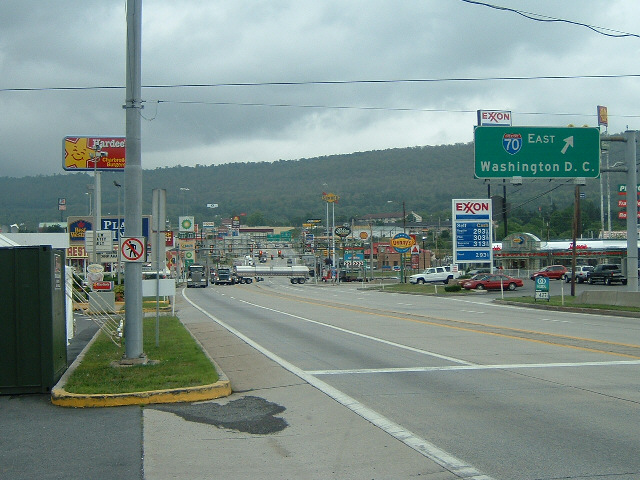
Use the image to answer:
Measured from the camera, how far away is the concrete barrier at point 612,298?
31750 millimetres

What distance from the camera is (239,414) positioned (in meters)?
9.74

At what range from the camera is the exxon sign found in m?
50.0

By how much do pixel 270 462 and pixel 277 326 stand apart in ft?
57.1

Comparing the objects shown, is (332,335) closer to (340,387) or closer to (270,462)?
(340,387)

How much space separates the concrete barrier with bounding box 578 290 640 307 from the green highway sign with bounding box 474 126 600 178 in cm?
656

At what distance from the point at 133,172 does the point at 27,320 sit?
3.69 meters

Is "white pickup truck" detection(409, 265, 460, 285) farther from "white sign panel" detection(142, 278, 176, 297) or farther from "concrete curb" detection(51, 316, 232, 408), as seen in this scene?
"concrete curb" detection(51, 316, 232, 408)

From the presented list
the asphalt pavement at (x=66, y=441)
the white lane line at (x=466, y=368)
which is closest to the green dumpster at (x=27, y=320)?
the asphalt pavement at (x=66, y=441)

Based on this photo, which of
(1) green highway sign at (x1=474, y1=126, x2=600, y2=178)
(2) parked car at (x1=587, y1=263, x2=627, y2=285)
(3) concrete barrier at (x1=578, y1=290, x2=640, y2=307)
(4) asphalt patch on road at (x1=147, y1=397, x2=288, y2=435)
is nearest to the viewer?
(4) asphalt patch on road at (x1=147, y1=397, x2=288, y2=435)

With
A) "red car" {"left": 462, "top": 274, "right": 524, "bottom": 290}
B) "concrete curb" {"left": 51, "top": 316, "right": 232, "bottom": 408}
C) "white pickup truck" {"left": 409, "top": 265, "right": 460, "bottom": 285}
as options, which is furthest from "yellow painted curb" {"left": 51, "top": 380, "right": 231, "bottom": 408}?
"white pickup truck" {"left": 409, "top": 265, "right": 460, "bottom": 285}

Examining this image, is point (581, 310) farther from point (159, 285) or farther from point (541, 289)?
point (159, 285)

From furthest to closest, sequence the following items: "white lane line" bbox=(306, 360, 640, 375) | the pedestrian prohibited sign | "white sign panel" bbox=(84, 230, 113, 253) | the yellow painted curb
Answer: "white sign panel" bbox=(84, 230, 113, 253), "white lane line" bbox=(306, 360, 640, 375), the pedestrian prohibited sign, the yellow painted curb

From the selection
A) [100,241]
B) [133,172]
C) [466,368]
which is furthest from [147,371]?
[100,241]

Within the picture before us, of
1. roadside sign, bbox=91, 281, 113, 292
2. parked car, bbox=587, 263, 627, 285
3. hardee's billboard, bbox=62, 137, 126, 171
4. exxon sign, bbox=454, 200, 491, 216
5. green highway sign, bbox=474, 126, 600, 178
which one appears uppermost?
hardee's billboard, bbox=62, 137, 126, 171
